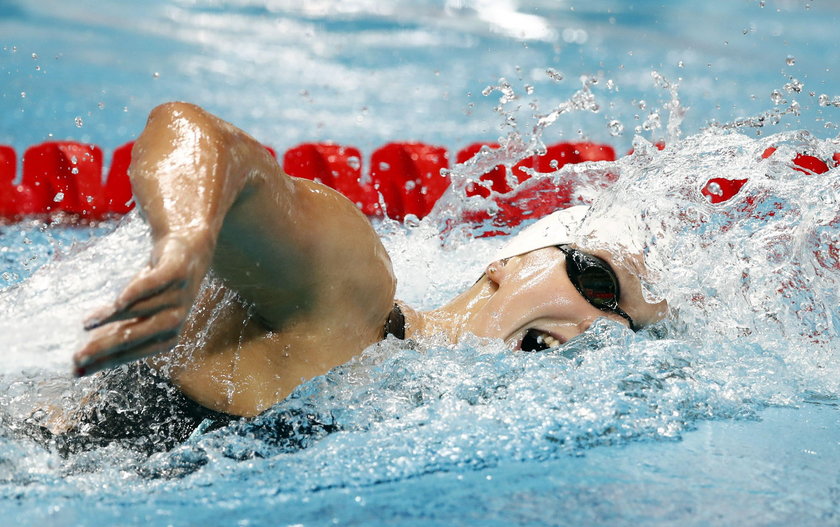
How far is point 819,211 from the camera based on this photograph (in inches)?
69.3

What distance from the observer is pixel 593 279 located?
1.53m

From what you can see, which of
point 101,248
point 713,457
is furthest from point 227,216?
point 713,457

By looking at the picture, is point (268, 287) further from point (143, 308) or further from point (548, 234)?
point (548, 234)

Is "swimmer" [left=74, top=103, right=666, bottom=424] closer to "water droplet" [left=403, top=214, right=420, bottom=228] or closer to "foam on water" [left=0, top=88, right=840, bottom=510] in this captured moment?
"foam on water" [left=0, top=88, right=840, bottom=510]

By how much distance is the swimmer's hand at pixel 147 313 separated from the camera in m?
0.77

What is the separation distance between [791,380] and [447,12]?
5514mm

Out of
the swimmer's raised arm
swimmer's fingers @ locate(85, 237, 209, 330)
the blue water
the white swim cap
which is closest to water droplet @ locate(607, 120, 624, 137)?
the blue water

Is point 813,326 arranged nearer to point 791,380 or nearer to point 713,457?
point 791,380

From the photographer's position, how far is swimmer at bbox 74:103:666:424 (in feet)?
2.71

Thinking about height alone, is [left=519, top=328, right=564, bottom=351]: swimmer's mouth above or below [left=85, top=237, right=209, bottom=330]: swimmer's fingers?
below

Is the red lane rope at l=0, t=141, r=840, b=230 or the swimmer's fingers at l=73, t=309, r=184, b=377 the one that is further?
the red lane rope at l=0, t=141, r=840, b=230

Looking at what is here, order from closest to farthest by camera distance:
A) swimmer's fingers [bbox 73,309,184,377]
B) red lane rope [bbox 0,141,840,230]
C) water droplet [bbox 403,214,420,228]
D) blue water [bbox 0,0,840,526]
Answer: swimmer's fingers [bbox 73,309,184,377], blue water [bbox 0,0,840,526], water droplet [bbox 403,214,420,228], red lane rope [bbox 0,141,840,230]

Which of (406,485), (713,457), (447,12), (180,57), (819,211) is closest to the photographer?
(406,485)

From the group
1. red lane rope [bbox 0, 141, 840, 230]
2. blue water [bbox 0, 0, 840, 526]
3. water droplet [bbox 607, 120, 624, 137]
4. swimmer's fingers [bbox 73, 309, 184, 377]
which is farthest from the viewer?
red lane rope [bbox 0, 141, 840, 230]
